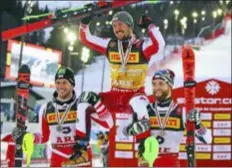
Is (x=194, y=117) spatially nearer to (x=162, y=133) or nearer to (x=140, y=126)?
(x=162, y=133)

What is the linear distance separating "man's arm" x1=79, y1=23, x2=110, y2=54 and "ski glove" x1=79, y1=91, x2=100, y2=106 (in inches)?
31.0

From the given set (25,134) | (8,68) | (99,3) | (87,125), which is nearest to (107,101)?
(87,125)

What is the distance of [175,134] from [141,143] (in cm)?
40

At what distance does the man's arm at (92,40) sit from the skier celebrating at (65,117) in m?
0.70

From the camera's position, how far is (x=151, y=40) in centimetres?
545

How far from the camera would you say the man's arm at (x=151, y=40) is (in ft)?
17.8

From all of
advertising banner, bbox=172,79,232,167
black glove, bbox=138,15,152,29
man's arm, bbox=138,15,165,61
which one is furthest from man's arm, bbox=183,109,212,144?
advertising banner, bbox=172,79,232,167

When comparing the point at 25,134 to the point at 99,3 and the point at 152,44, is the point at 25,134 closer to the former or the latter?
the point at 152,44

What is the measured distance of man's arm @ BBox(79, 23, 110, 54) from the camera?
5.73 m

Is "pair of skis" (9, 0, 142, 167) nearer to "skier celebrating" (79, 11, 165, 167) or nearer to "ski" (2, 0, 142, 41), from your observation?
"ski" (2, 0, 142, 41)

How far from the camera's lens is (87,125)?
4891 mm

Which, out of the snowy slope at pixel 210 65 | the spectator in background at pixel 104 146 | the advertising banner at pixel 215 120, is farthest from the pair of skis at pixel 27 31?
the snowy slope at pixel 210 65

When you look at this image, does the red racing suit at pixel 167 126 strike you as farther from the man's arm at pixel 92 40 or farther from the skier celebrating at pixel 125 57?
the man's arm at pixel 92 40

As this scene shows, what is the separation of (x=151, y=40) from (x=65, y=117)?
47.9 inches
